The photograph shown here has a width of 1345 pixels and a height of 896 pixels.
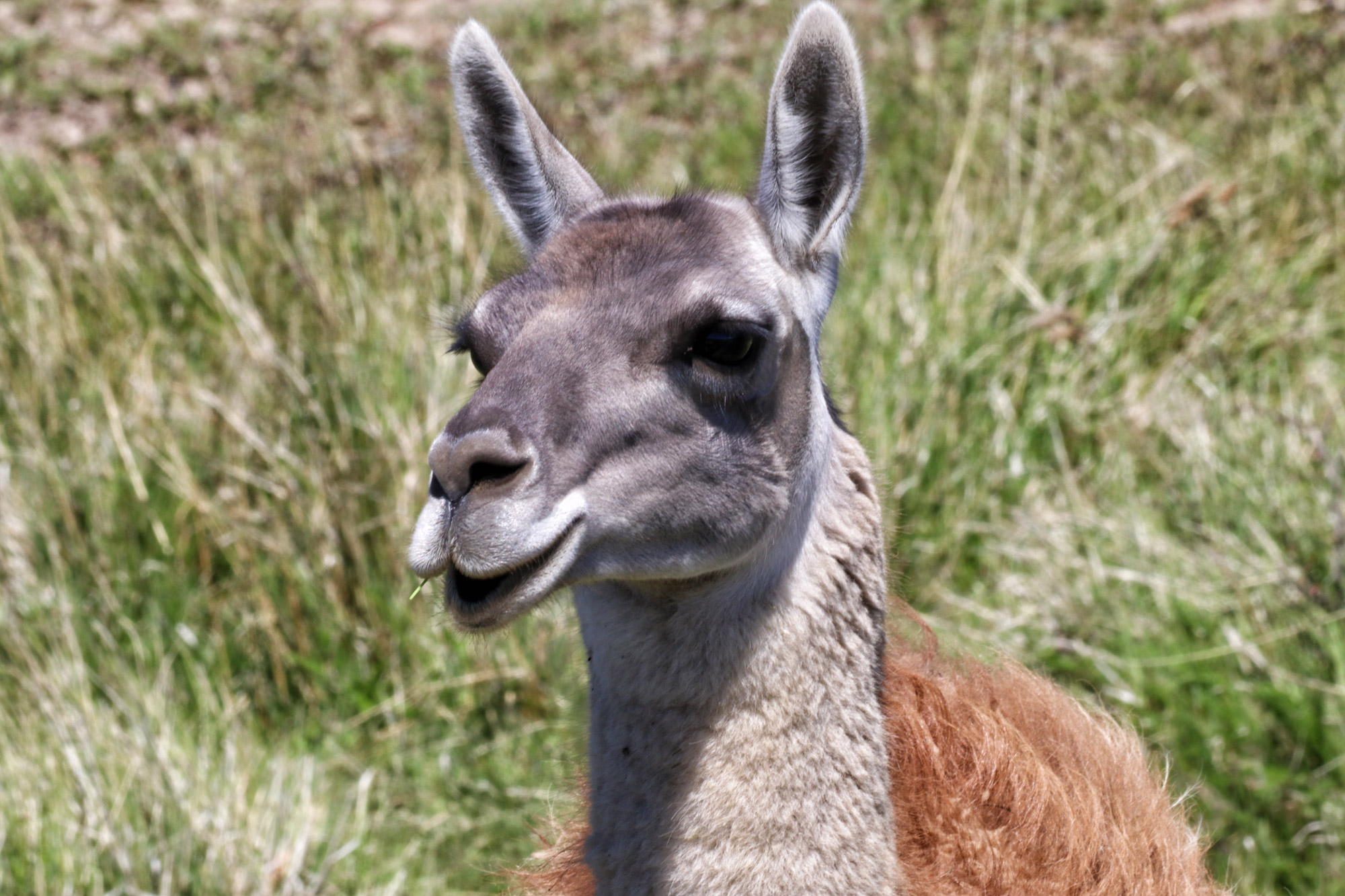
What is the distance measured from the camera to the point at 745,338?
2494 millimetres

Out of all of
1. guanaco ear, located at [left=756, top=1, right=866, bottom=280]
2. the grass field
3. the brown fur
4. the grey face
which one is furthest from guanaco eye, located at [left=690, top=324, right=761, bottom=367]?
the grass field

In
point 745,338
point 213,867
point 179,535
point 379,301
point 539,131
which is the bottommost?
point 213,867

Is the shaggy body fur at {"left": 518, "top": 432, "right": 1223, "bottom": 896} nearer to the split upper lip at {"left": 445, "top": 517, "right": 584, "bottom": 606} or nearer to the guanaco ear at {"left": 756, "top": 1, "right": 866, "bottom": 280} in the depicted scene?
the guanaco ear at {"left": 756, "top": 1, "right": 866, "bottom": 280}

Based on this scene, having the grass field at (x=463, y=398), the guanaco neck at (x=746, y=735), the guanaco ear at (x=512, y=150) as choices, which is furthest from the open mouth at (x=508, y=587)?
the grass field at (x=463, y=398)

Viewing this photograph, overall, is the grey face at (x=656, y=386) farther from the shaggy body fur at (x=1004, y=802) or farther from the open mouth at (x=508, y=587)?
the shaggy body fur at (x=1004, y=802)

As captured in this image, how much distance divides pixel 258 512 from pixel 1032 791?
3.14 meters

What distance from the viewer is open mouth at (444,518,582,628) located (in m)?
2.26

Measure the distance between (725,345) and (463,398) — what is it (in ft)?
10.1

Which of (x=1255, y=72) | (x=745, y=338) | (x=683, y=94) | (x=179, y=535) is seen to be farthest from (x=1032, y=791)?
(x=683, y=94)

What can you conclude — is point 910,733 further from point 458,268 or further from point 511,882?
point 458,268

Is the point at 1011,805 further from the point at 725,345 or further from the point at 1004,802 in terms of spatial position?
the point at 725,345

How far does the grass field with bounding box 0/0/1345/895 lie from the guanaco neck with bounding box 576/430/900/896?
0.82 m

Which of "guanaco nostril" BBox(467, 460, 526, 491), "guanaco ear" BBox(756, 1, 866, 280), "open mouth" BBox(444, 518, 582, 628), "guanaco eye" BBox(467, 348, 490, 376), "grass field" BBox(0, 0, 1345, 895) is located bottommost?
"grass field" BBox(0, 0, 1345, 895)

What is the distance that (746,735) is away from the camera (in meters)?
2.48
